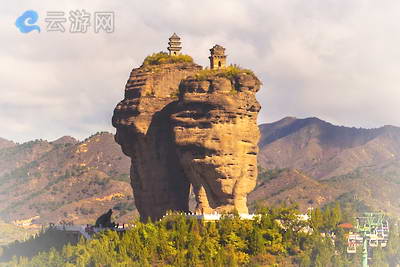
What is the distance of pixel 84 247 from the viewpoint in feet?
324

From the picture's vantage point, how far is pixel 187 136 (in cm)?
10200

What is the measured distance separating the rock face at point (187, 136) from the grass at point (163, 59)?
0.83 metres

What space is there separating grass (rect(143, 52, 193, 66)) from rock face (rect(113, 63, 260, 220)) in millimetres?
830

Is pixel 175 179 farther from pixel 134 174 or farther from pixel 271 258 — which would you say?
pixel 271 258

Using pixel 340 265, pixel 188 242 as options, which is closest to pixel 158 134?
pixel 188 242

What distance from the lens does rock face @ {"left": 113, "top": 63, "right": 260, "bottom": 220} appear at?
100562 millimetres

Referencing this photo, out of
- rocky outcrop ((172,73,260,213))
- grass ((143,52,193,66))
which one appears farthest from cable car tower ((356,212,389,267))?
grass ((143,52,193,66))

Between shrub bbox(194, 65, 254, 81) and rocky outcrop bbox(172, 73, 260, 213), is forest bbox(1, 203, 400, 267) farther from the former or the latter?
shrub bbox(194, 65, 254, 81)

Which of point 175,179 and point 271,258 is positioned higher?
point 175,179

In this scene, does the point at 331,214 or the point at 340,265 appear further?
the point at 331,214

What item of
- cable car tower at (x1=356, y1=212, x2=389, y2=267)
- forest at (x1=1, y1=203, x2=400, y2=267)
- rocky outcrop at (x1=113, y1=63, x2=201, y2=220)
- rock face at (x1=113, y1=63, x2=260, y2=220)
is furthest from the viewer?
rocky outcrop at (x1=113, y1=63, x2=201, y2=220)

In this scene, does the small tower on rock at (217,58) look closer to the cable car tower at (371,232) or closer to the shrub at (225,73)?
the shrub at (225,73)

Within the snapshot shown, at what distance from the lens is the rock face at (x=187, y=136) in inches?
3959

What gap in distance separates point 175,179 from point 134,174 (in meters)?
4.82
